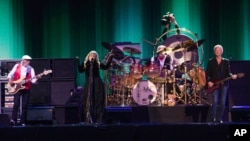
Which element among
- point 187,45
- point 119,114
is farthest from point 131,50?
point 119,114

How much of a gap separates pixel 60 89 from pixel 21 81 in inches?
62.2

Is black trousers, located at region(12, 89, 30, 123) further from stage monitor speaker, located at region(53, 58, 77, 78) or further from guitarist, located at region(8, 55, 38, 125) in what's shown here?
stage monitor speaker, located at region(53, 58, 77, 78)

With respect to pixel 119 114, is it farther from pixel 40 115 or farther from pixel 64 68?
pixel 64 68

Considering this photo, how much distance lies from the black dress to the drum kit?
61.4 inches

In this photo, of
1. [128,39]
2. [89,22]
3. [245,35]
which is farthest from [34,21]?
[245,35]

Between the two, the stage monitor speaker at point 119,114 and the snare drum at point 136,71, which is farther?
the snare drum at point 136,71

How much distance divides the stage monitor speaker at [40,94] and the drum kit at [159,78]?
5.56ft

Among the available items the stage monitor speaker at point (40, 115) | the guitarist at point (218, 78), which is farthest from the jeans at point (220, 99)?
the stage monitor speaker at point (40, 115)

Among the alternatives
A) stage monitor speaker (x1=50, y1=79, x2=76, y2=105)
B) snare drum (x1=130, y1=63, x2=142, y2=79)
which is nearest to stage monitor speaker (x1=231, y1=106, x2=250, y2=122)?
snare drum (x1=130, y1=63, x2=142, y2=79)

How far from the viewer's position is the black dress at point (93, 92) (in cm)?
1252

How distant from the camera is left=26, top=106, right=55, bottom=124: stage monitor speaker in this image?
1429cm

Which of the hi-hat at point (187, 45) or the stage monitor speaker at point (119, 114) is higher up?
the hi-hat at point (187, 45)

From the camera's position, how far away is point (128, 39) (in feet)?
58.5

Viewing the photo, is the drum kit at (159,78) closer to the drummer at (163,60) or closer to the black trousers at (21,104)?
the drummer at (163,60)
